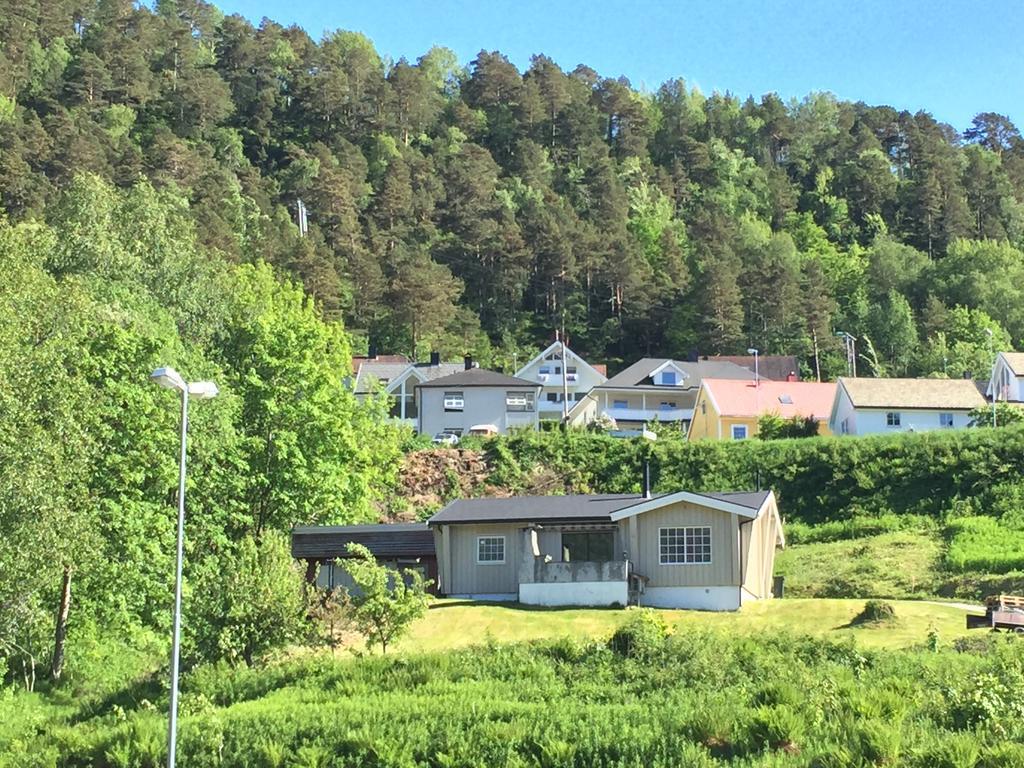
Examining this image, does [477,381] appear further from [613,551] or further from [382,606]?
[382,606]

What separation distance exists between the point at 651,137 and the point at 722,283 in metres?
61.5

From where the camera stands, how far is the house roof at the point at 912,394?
203 feet

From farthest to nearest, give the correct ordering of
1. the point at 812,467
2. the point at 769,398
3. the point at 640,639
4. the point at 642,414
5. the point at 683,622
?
the point at 642,414, the point at 769,398, the point at 812,467, the point at 683,622, the point at 640,639

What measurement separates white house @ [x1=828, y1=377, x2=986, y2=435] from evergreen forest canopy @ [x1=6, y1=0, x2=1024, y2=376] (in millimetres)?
23653

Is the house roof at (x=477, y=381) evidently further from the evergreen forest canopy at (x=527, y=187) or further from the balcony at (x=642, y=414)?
the evergreen forest canopy at (x=527, y=187)

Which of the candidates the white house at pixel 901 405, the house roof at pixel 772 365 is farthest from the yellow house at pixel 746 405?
the house roof at pixel 772 365

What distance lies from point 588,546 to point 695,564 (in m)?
3.07

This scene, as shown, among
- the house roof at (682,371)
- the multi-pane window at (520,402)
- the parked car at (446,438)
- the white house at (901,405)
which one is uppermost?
the house roof at (682,371)

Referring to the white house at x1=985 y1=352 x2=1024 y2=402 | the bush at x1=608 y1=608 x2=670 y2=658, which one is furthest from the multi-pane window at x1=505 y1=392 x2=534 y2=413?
the bush at x1=608 y1=608 x2=670 y2=658

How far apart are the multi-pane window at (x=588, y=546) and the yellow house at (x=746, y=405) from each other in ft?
102

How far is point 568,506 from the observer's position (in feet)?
115

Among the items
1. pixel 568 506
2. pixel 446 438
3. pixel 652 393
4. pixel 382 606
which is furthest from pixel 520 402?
pixel 382 606

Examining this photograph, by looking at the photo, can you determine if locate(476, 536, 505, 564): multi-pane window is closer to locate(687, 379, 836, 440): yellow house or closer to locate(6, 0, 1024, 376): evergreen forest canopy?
locate(687, 379, 836, 440): yellow house

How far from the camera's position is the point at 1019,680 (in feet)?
64.4
